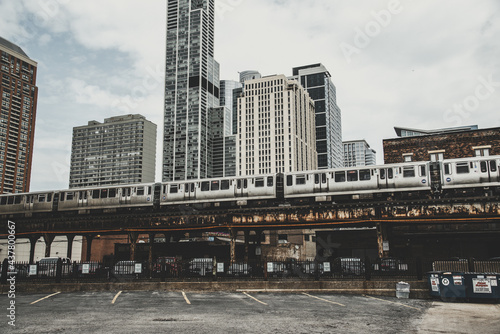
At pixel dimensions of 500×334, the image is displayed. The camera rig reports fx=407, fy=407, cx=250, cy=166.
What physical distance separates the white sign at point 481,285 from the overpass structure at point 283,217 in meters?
14.7

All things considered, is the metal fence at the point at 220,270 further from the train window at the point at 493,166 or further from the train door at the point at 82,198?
the train door at the point at 82,198

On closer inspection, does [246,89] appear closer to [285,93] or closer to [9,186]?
[285,93]

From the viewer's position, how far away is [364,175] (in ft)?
109

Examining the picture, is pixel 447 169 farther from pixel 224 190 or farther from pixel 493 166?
pixel 224 190

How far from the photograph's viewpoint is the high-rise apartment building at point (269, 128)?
604 ft

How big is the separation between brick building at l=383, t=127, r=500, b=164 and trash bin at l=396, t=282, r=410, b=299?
106 ft

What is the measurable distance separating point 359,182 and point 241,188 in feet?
33.3

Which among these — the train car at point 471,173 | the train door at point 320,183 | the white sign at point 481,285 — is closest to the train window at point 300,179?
the train door at point 320,183

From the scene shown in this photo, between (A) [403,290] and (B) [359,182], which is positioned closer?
(A) [403,290]

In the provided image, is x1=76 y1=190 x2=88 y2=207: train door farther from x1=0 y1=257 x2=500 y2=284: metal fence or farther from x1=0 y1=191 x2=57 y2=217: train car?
x1=0 y1=257 x2=500 y2=284: metal fence

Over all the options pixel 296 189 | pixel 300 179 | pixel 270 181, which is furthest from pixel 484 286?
pixel 270 181

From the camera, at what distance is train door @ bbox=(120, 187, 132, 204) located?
4031 cm

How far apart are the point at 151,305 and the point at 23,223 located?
34971 millimetres

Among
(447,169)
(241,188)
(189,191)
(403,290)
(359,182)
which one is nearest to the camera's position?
(403,290)
